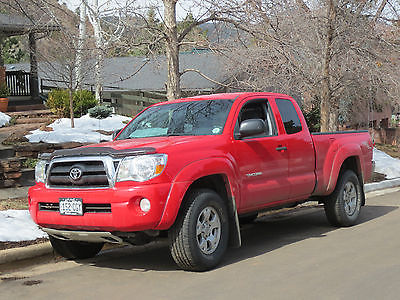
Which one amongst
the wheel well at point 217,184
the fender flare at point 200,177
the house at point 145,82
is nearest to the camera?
the fender flare at point 200,177

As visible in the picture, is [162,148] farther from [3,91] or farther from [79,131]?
[3,91]

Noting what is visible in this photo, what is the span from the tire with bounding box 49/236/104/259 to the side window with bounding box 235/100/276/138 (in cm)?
251

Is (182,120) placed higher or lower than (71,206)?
higher

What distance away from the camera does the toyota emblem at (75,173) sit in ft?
21.3

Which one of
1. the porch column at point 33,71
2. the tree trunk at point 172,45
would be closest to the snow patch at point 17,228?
the tree trunk at point 172,45

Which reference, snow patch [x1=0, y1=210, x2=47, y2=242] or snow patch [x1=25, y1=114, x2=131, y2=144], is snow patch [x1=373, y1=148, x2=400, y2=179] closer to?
snow patch [x1=25, y1=114, x2=131, y2=144]

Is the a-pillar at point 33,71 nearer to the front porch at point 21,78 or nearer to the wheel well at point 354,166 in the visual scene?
the front porch at point 21,78

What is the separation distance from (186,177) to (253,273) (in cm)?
124

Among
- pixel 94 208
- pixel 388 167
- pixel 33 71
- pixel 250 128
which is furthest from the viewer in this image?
pixel 33 71

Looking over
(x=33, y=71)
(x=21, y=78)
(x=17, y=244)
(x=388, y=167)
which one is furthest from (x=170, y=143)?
(x=21, y=78)

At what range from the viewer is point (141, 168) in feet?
20.5

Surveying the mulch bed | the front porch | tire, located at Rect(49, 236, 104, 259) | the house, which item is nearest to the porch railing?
the front porch

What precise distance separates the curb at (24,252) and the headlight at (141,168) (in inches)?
80.1

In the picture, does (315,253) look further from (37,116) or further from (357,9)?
(37,116)
